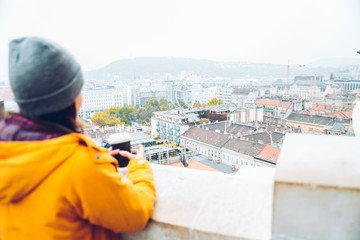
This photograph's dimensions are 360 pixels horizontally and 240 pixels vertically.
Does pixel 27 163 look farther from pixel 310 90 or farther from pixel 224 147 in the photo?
pixel 310 90

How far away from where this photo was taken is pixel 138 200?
491mm

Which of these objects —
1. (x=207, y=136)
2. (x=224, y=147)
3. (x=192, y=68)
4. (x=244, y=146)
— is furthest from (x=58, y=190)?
(x=192, y=68)

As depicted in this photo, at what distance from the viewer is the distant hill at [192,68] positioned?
5950 cm

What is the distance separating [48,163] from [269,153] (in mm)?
10777

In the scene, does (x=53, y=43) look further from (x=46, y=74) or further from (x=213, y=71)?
(x=213, y=71)

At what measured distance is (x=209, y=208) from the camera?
1.86 ft

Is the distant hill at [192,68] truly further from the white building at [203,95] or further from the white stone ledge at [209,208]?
the white stone ledge at [209,208]

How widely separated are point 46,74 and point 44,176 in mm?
146

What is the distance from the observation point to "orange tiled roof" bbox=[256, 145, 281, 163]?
33.3 ft

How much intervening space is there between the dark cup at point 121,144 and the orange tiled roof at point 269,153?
10004 millimetres

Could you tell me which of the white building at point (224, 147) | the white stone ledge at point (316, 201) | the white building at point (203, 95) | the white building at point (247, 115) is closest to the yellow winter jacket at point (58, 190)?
the white stone ledge at point (316, 201)

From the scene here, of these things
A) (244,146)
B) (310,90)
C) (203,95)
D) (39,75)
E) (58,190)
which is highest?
(39,75)

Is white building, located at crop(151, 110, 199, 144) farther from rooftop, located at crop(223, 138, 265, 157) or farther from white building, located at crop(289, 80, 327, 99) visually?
white building, located at crop(289, 80, 327, 99)

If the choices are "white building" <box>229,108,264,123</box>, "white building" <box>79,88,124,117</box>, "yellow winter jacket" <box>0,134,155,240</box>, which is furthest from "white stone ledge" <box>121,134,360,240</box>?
"white building" <box>79,88,124,117</box>
